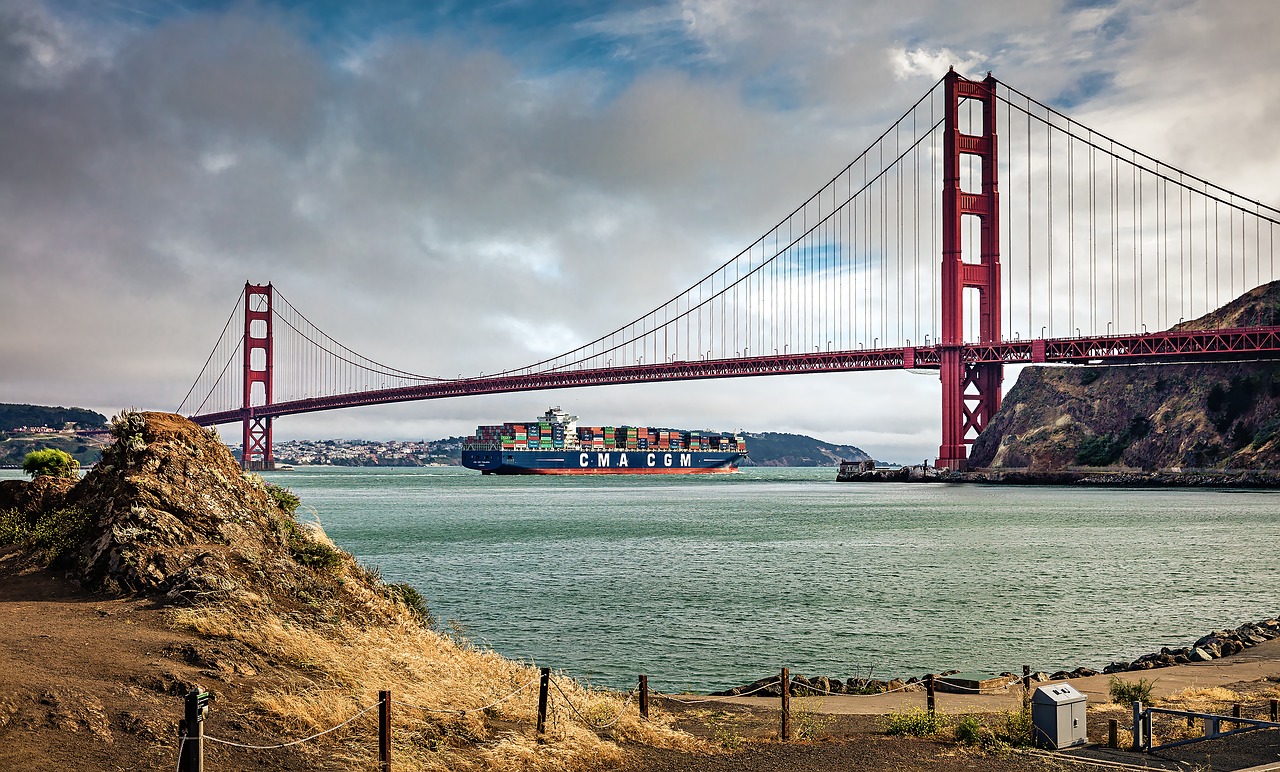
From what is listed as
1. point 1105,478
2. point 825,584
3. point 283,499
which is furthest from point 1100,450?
point 283,499

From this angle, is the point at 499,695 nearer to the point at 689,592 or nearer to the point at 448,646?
the point at 448,646

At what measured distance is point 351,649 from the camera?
443 inches

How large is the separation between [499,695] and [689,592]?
14.4 meters

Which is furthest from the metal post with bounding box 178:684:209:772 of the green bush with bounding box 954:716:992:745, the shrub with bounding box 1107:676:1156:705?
the shrub with bounding box 1107:676:1156:705

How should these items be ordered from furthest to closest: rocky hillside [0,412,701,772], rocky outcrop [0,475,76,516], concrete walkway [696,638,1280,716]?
rocky outcrop [0,475,76,516] → concrete walkway [696,638,1280,716] → rocky hillside [0,412,701,772]

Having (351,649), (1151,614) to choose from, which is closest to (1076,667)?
(1151,614)

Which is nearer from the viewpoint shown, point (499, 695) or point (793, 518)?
point (499, 695)

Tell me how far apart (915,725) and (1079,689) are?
4.60 metres

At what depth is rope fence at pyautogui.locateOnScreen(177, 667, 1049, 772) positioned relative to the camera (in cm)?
685

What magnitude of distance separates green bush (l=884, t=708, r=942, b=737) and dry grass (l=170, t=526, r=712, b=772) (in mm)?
2166

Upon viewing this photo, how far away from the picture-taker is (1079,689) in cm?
1405

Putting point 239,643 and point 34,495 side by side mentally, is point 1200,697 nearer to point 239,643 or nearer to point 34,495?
point 239,643

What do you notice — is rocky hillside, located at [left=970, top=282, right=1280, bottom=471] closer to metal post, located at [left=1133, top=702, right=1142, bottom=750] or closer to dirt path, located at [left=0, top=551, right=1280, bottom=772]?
metal post, located at [left=1133, top=702, right=1142, bottom=750]

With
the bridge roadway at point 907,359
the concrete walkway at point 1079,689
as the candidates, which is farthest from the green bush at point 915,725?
the bridge roadway at point 907,359
